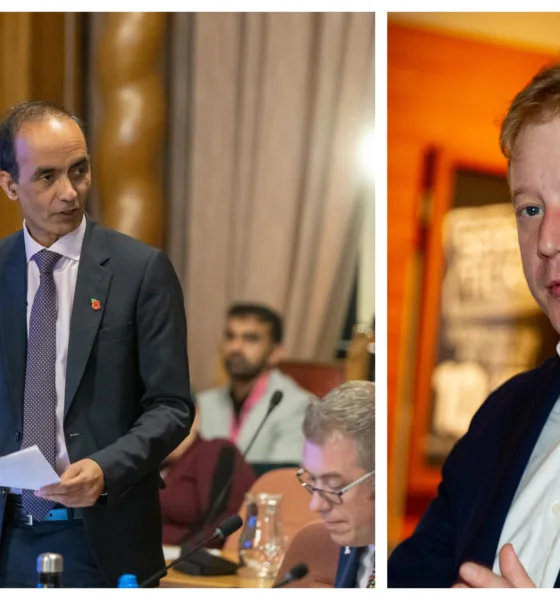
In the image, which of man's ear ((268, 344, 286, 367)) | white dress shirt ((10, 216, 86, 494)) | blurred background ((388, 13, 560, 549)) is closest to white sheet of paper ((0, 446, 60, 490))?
white dress shirt ((10, 216, 86, 494))

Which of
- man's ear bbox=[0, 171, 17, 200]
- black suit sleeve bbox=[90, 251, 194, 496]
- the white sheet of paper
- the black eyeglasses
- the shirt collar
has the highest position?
man's ear bbox=[0, 171, 17, 200]

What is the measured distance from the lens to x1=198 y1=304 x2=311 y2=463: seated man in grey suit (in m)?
2.55

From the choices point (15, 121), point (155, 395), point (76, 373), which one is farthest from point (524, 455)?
point (15, 121)

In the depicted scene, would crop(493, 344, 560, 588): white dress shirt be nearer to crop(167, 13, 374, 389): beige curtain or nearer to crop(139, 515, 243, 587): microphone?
crop(139, 515, 243, 587): microphone

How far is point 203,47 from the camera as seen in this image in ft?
9.87

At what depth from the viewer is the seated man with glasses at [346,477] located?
7.36 feet

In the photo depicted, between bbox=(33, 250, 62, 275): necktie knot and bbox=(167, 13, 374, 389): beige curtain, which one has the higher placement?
bbox=(167, 13, 374, 389): beige curtain

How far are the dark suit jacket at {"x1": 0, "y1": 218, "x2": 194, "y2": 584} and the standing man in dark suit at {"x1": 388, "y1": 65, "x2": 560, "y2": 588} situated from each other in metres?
0.57

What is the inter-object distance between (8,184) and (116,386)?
478mm

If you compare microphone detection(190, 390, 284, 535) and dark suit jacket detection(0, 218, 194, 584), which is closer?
dark suit jacket detection(0, 218, 194, 584)

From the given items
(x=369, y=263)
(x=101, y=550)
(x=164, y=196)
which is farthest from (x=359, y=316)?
(x=101, y=550)

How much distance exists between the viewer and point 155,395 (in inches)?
82.6

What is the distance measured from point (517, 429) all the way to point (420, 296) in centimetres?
264
